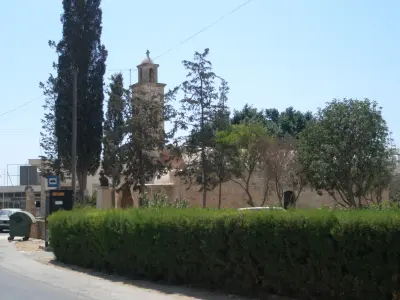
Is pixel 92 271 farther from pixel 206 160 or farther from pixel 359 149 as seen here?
pixel 359 149

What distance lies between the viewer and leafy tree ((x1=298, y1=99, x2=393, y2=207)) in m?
34.6

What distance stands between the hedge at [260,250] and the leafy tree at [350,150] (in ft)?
70.8

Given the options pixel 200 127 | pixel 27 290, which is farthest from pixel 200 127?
pixel 27 290

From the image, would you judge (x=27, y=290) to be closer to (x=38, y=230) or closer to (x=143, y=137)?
(x=38, y=230)

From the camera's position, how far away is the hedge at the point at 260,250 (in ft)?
29.5

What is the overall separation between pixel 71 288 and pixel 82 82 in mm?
25670

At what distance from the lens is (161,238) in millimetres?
13250

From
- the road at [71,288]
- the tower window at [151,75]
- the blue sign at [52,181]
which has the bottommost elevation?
the road at [71,288]

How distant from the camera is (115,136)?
34.2m

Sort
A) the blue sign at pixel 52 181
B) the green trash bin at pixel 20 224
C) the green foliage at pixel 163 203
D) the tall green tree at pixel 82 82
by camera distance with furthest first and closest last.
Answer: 1. the tall green tree at pixel 82 82
2. the green trash bin at pixel 20 224
3. the blue sign at pixel 52 181
4. the green foliage at pixel 163 203

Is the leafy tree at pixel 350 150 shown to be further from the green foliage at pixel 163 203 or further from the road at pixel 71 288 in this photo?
the road at pixel 71 288

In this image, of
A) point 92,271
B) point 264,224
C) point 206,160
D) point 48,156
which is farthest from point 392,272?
point 48,156

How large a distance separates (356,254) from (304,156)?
89.9ft

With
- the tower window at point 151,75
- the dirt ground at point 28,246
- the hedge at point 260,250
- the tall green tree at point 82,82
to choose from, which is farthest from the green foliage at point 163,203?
the tower window at point 151,75
